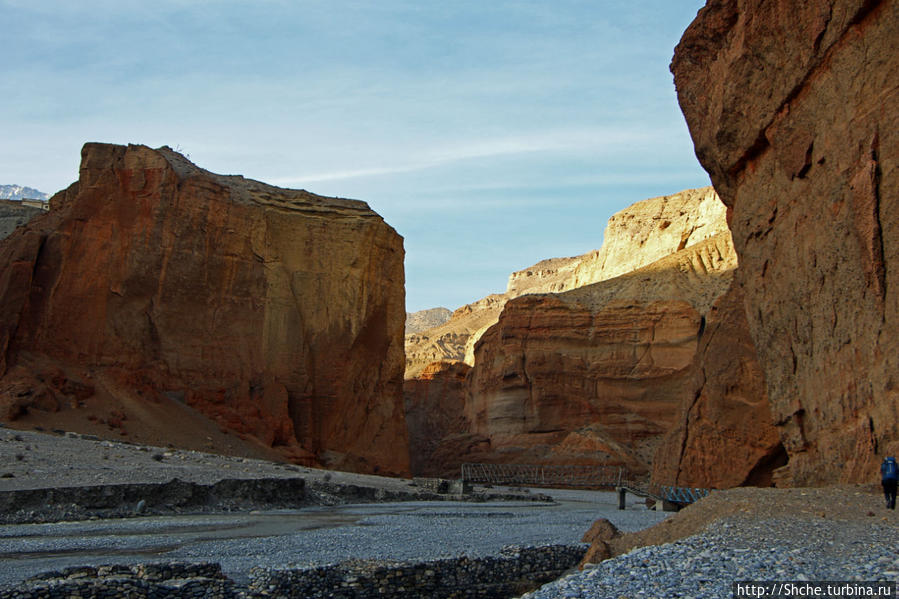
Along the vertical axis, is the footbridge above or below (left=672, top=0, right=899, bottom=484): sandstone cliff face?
below

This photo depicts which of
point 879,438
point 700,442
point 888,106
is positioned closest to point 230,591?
point 879,438

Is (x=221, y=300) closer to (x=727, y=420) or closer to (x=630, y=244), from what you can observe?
(x=727, y=420)

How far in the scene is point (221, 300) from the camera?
153 feet

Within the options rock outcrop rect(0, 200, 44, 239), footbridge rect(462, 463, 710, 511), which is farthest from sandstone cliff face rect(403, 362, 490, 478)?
rock outcrop rect(0, 200, 44, 239)

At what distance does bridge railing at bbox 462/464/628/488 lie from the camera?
50125mm

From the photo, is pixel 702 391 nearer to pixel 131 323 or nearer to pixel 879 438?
pixel 879 438

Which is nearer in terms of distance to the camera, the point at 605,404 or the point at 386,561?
the point at 386,561

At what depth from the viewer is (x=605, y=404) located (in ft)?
215

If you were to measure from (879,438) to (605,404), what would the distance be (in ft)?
162

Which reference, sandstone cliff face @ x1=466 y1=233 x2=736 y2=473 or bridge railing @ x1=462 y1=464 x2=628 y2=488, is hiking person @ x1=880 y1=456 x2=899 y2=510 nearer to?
bridge railing @ x1=462 y1=464 x2=628 y2=488

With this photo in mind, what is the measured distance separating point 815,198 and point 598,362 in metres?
48.3

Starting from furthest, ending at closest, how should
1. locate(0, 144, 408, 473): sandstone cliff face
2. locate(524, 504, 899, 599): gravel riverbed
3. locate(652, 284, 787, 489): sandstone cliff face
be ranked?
locate(0, 144, 408, 473): sandstone cliff face → locate(652, 284, 787, 489): sandstone cliff face → locate(524, 504, 899, 599): gravel riverbed

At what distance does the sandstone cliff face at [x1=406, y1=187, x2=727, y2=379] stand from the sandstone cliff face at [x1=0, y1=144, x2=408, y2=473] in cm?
4175

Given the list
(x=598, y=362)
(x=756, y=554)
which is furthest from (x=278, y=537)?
(x=598, y=362)
